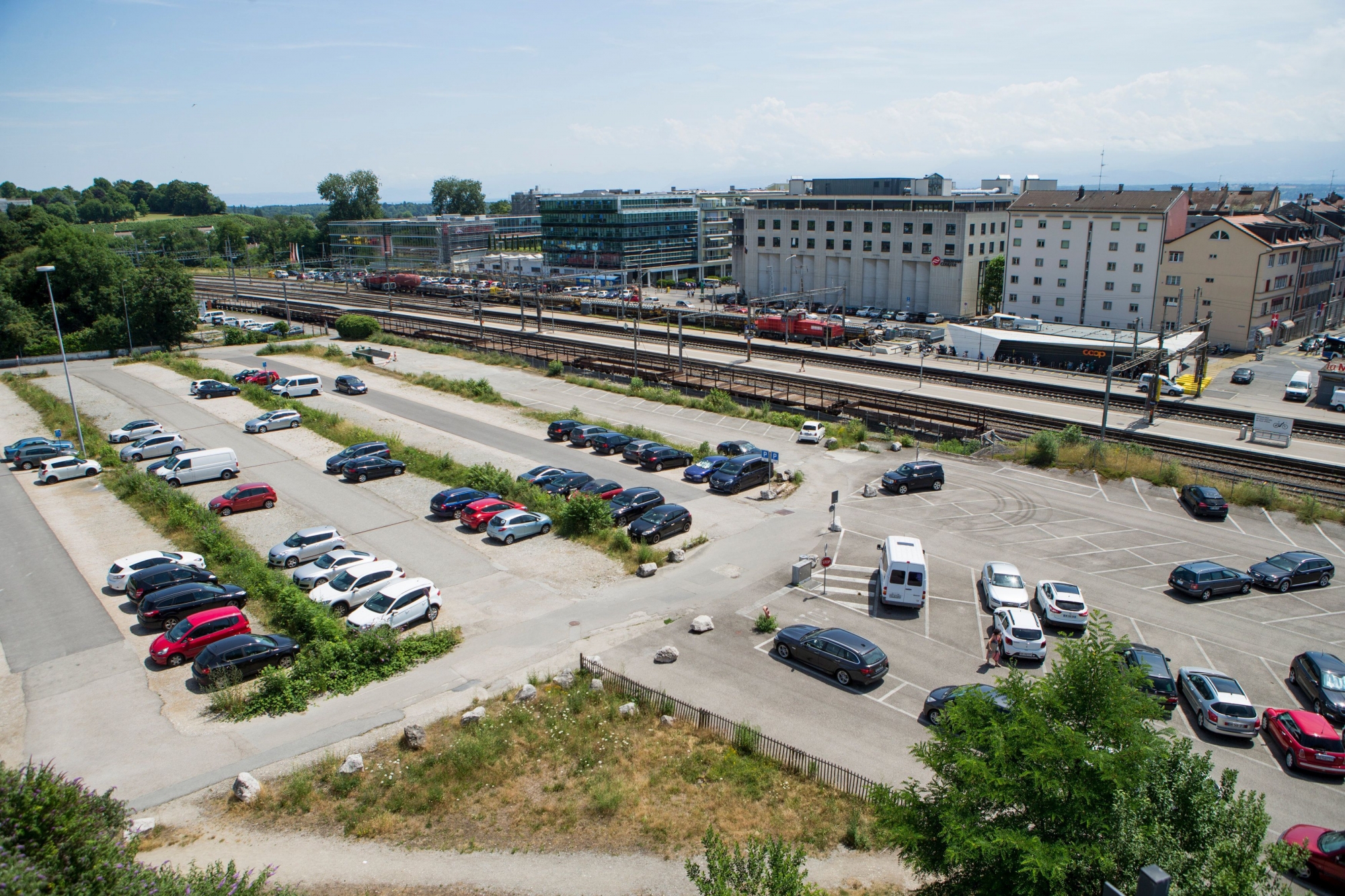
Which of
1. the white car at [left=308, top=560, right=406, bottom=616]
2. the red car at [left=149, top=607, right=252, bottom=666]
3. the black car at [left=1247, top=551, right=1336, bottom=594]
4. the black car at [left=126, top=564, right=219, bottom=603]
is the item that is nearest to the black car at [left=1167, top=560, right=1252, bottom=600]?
the black car at [left=1247, top=551, right=1336, bottom=594]

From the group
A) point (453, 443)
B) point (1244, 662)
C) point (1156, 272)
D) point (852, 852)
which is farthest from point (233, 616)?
point (1156, 272)

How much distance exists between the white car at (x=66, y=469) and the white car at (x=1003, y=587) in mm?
42370

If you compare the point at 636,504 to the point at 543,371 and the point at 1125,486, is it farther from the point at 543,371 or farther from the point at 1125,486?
the point at 543,371

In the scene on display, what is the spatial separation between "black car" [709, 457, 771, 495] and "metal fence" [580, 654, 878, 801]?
16.9 meters

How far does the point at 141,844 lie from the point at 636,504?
2137cm

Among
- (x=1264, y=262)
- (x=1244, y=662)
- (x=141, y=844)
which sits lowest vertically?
(x=1244, y=662)

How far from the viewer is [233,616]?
24.2 metres

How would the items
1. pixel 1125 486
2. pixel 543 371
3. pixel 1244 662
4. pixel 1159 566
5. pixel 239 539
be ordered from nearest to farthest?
pixel 1244 662 < pixel 1159 566 < pixel 239 539 < pixel 1125 486 < pixel 543 371

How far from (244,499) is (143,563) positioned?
23.2 ft

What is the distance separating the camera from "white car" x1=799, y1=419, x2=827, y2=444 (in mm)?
46281

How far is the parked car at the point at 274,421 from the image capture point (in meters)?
47.8

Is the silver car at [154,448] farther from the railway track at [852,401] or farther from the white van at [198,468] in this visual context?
the railway track at [852,401]

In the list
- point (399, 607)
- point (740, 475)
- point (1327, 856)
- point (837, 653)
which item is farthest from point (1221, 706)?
point (399, 607)

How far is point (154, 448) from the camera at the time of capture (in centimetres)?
4366
